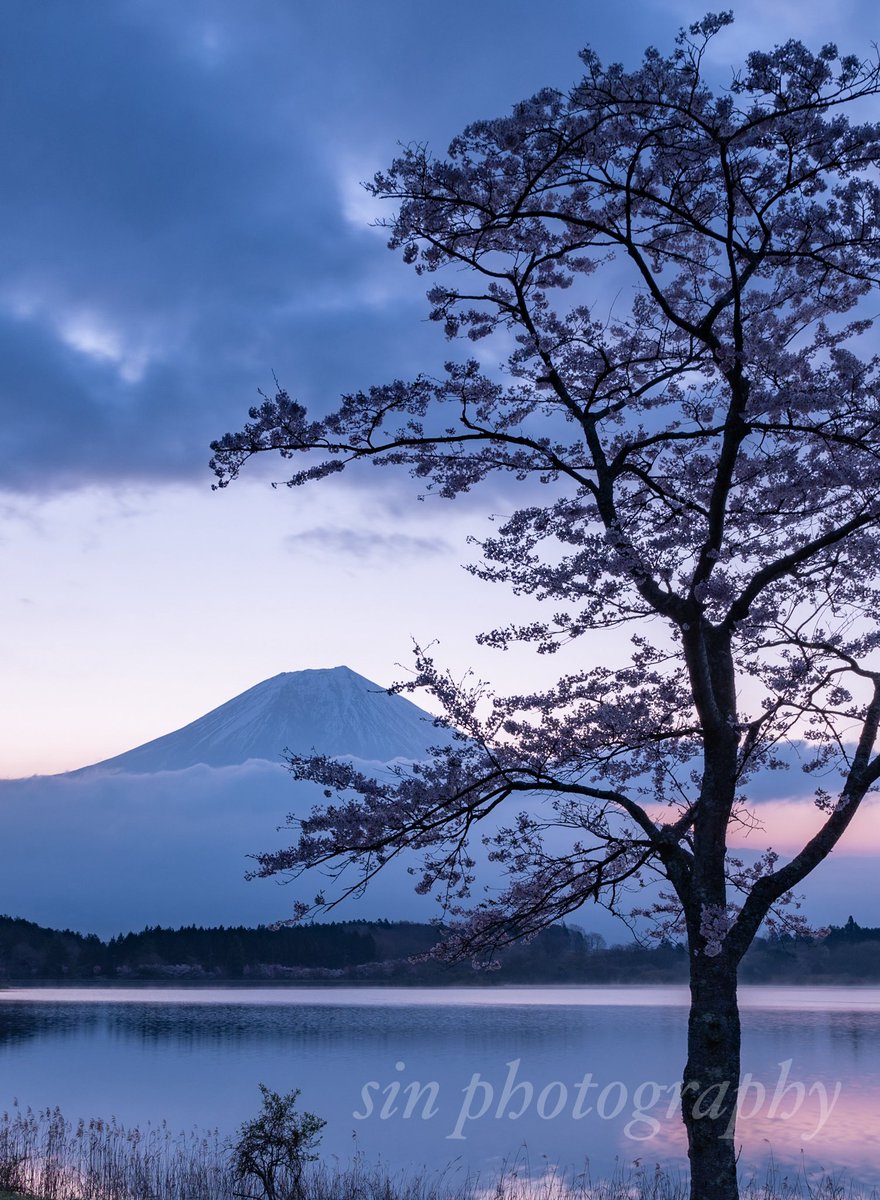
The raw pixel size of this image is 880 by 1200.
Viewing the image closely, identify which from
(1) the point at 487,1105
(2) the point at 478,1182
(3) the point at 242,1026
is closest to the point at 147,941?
(3) the point at 242,1026

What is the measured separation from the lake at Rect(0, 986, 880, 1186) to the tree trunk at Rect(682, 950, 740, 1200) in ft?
59.2

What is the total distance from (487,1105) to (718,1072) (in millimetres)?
33100

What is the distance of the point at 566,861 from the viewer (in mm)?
11242

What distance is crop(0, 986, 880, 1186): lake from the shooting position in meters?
30.3

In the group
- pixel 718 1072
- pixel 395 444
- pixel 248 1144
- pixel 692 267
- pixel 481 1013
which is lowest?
pixel 481 1013

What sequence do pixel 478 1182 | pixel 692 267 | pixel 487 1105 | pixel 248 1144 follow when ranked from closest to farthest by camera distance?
1. pixel 692 267
2. pixel 248 1144
3. pixel 478 1182
4. pixel 487 1105

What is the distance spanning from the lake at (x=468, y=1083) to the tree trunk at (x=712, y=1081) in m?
18.1

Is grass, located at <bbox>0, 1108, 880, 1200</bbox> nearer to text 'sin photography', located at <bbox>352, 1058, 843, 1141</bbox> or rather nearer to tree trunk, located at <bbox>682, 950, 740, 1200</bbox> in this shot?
tree trunk, located at <bbox>682, 950, 740, 1200</bbox>

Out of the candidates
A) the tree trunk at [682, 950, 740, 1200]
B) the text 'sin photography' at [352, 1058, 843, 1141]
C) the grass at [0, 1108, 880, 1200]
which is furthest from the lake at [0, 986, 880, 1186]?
the tree trunk at [682, 950, 740, 1200]

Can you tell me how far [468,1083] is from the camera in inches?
1692

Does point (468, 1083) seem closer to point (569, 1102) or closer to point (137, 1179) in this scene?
point (569, 1102)

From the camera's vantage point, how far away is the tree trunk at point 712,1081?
32.1 feet

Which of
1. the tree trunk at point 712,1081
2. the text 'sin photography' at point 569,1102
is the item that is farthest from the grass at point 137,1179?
the text 'sin photography' at point 569,1102

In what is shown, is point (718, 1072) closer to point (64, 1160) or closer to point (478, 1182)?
point (64, 1160)
